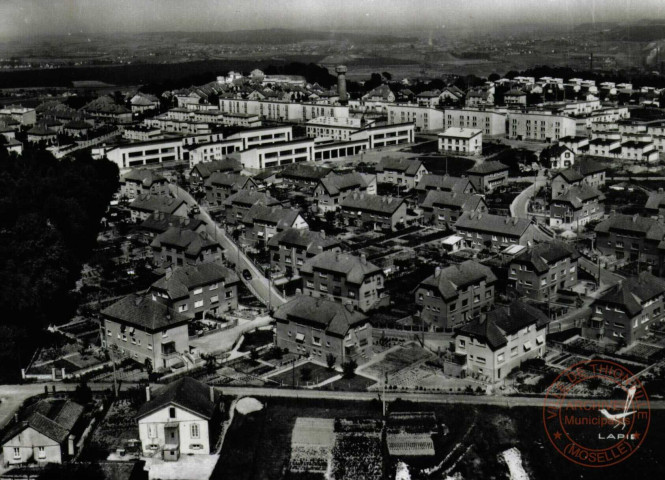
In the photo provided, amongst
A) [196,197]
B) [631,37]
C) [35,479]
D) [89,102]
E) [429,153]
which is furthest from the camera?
[631,37]

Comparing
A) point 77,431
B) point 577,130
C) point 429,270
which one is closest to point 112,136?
point 577,130

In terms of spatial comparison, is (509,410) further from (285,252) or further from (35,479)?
(285,252)

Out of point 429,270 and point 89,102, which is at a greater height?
point 89,102

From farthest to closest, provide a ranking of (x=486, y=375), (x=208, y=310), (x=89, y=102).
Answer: (x=89, y=102) < (x=208, y=310) < (x=486, y=375)

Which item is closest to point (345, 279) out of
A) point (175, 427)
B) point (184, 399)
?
point (184, 399)

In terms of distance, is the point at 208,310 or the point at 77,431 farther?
the point at 208,310

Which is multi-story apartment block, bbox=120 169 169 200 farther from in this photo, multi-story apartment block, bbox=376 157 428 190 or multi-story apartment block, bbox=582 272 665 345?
multi-story apartment block, bbox=582 272 665 345

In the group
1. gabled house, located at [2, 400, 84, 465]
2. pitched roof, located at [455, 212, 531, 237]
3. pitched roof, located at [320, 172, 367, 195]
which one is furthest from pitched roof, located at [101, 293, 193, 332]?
pitched roof, located at [320, 172, 367, 195]

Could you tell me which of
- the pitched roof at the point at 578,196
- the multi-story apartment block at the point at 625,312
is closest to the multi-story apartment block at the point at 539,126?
the pitched roof at the point at 578,196
